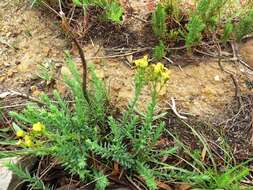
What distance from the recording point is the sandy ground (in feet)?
7.98

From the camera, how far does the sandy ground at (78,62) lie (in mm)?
2434

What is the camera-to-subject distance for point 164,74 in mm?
1729

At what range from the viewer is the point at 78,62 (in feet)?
8.56

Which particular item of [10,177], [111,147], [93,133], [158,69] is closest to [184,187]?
[111,147]

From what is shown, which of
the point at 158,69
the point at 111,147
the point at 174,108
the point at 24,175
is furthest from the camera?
the point at 174,108

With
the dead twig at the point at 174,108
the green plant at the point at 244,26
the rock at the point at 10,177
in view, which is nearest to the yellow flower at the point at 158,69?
the dead twig at the point at 174,108

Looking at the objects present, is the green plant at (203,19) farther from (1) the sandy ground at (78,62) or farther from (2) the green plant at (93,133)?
(2) the green plant at (93,133)

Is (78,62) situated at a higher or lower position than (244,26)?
lower

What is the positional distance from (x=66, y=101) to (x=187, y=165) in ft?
2.48

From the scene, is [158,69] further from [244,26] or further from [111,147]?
[244,26]

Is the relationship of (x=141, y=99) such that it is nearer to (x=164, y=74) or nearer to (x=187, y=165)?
(x=187, y=165)

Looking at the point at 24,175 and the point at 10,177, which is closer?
the point at 24,175

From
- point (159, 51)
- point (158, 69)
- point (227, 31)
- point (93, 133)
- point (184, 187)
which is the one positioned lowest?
point (184, 187)

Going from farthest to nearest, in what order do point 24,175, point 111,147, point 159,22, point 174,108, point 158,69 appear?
point 159,22, point 174,108, point 111,147, point 24,175, point 158,69
